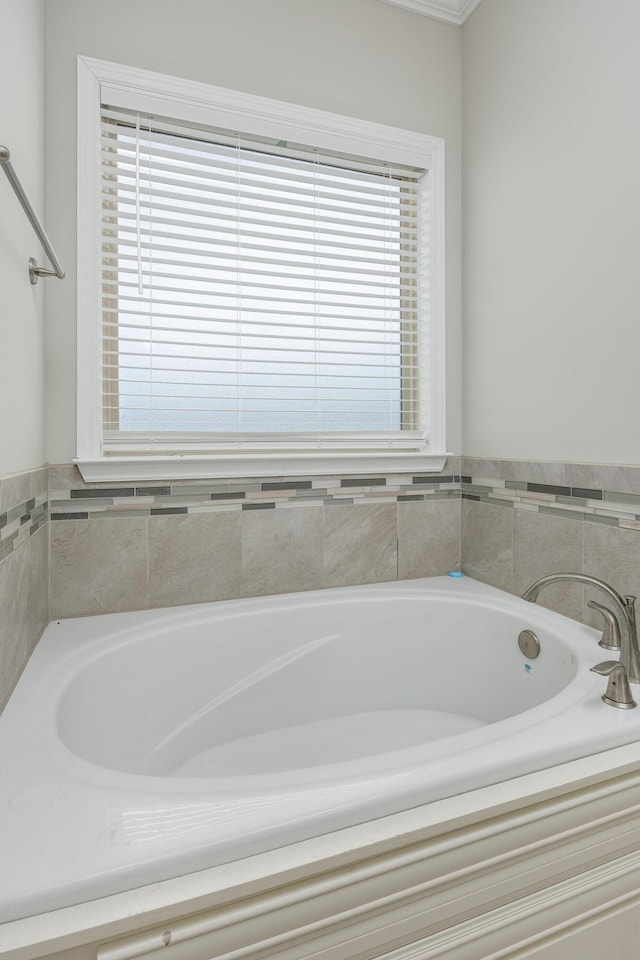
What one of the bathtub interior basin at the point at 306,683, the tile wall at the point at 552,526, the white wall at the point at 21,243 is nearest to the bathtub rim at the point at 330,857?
the bathtub interior basin at the point at 306,683

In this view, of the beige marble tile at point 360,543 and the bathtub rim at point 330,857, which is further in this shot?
the beige marble tile at point 360,543

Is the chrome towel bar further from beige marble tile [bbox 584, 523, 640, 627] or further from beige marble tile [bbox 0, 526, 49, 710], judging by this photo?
beige marble tile [bbox 584, 523, 640, 627]

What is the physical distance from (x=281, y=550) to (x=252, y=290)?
917 millimetres

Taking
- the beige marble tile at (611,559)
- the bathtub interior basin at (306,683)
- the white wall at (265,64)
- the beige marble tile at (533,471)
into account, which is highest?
the white wall at (265,64)

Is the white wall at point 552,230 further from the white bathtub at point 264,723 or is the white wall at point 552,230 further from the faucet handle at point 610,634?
the white bathtub at point 264,723

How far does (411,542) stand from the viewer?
2031 mm

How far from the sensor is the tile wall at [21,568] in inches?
41.8

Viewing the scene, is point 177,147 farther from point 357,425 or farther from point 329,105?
point 357,425

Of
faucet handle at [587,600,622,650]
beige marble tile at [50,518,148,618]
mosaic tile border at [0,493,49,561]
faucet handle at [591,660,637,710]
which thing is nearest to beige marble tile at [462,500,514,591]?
faucet handle at [587,600,622,650]

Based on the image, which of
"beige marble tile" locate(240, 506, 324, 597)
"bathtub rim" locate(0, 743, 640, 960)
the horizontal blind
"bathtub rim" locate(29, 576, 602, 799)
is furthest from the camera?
"beige marble tile" locate(240, 506, 324, 597)

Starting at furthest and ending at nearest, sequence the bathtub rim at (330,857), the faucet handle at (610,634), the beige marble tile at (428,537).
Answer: the beige marble tile at (428,537) → the faucet handle at (610,634) → the bathtub rim at (330,857)

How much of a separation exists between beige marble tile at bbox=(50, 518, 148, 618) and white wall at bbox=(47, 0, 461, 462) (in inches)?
9.5

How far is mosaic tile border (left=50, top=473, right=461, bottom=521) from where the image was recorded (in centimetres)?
161

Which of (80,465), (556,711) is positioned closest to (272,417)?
(80,465)
